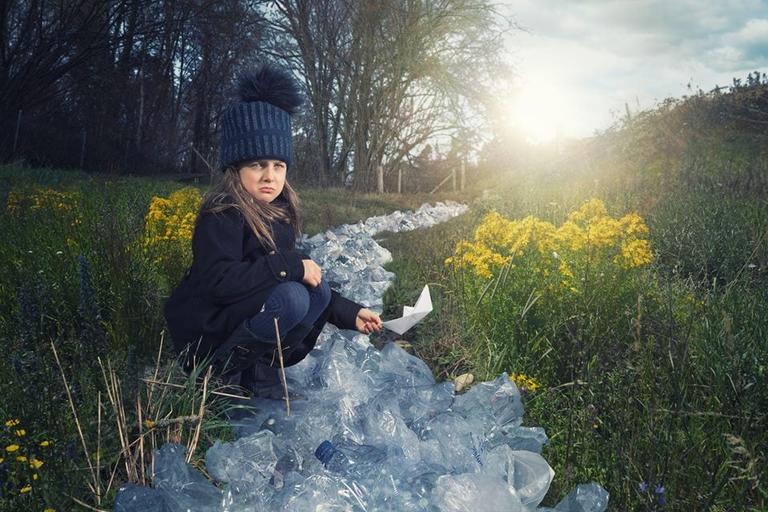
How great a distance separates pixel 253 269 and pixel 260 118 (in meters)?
0.65

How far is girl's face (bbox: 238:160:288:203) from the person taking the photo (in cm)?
253

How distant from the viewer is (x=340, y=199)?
13008mm

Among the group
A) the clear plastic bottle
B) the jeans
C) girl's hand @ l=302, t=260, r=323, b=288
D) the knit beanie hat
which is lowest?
the clear plastic bottle

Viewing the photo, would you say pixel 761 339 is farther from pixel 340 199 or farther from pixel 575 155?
pixel 575 155

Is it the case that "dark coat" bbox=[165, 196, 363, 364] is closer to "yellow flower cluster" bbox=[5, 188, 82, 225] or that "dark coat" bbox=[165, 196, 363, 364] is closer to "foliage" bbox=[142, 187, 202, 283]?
"foliage" bbox=[142, 187, 202, 283]

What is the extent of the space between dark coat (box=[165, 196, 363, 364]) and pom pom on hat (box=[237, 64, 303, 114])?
0.53 metres

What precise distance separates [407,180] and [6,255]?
63.9 feet

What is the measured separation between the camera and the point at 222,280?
7.41 ft

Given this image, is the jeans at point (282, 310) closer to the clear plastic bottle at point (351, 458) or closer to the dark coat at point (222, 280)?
the dark coat at point (222, 280)

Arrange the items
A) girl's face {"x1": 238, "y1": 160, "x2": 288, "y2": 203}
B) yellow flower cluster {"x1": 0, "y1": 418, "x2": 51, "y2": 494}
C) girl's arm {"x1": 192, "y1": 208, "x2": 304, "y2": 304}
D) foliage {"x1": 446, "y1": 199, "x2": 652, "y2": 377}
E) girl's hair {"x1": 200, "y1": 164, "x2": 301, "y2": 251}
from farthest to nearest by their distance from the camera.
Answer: foliage {"x1": 446, "y1": 199, "x2": 652, "y2": 377} < girl's face {"x1": 238, "y1": 160, "x2": 288, "y2": 203} < girl's hair {"x1": 200, "y1": 164, "x2": 301, "y2": 251} < girl's arm {"x1": 192, "y1": 208, "x2": 304, "y2": 304} < yellow flower cluster {"x1": 0, "y1": 418, "x2": 51, "y2": 494}

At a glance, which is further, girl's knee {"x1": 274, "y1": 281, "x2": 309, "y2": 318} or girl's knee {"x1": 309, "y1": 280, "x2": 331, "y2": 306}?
girl's knee {"x1": 309, "y1": 280, "x2": 331, "y2": 306}

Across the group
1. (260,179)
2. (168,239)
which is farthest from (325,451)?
(168,239)

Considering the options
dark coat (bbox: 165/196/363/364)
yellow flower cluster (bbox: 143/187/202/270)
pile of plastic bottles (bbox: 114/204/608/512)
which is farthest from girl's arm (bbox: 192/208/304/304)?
yellow flower cluster (bbox: 143/187/202/270)

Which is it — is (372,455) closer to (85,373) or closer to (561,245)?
(85,373)
